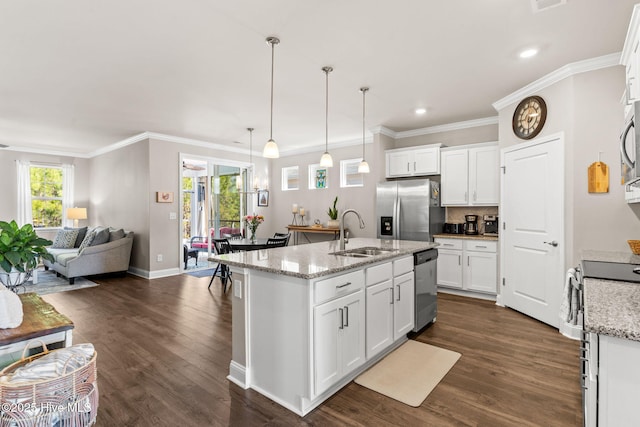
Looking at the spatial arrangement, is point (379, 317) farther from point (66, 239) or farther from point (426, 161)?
point (66, 239)

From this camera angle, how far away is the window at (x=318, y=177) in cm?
693

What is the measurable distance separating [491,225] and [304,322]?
12.9ft

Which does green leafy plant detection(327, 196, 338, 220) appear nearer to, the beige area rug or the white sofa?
the beige area rug

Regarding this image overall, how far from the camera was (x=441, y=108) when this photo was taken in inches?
180

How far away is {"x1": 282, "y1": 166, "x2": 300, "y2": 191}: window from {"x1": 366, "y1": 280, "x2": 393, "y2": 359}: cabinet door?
4963 mm

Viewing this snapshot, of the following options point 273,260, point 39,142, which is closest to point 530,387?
point 273,260

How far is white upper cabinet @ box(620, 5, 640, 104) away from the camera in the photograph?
87.8 inches

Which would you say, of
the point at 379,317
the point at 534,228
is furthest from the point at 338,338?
the point at 534,228

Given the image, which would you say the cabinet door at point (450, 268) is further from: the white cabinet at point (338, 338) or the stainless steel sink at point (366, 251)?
the white cabinet at point (338, 338)

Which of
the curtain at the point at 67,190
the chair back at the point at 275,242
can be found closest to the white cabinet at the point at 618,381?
the chair back at the point at 275,242

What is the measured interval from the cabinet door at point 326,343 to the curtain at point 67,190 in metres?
8.24

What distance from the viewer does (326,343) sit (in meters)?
2.11

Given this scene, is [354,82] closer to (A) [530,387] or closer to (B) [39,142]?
(A) [530,387]

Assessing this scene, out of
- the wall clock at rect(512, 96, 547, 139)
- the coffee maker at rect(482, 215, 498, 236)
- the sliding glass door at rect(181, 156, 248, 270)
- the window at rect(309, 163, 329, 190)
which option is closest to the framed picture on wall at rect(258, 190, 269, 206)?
the sliding glass door at rect(181, 156, 248, 270)
